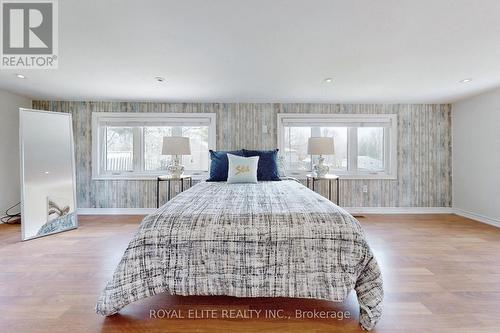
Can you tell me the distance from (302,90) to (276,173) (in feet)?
3.98

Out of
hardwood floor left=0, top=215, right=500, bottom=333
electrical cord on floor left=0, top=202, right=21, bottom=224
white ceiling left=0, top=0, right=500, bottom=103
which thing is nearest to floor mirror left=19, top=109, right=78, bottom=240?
hardwood floor left=0, top=215, right=500, bottom=333

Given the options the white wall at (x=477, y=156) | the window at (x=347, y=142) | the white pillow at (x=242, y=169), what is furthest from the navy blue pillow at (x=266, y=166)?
the white wall at (x=477, y=156)

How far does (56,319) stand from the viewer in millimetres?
1562

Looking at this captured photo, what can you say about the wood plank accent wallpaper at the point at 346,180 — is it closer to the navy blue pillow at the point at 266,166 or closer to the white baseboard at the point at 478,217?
the white baseboard at the point at 478,217

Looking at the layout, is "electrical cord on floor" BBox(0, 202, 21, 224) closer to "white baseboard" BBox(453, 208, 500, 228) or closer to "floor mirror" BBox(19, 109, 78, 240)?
"floor mirror" BBox(19, 109, 78, 240)

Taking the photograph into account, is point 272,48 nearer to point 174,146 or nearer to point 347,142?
point 174,146

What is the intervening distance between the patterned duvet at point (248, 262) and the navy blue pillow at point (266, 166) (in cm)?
196

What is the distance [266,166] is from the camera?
11.8 feet

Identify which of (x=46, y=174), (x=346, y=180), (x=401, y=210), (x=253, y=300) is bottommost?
(x=253, y=300)

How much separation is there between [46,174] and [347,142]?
4.49 m

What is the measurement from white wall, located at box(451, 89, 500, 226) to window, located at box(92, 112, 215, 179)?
4.09 metres

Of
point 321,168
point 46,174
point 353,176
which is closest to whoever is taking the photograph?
point 46,174

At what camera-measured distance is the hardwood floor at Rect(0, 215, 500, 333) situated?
59.6 inches

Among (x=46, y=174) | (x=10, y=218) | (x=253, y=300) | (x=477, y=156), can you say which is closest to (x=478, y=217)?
(x=477, y=156)
